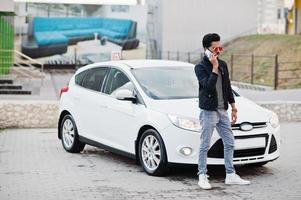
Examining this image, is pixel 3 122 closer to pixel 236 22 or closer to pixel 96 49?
pixel 96 49

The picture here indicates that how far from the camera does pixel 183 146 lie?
26.5 feet

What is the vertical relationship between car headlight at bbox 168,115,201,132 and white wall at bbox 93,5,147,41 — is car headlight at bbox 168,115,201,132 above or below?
below

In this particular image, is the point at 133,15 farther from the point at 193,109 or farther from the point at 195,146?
the point at 195,146

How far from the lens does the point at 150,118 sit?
8.52 meters

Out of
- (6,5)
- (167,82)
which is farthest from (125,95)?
(6,5)

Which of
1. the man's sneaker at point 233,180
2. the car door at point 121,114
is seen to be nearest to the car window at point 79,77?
the car door at point 121,114

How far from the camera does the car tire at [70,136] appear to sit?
10.6 m

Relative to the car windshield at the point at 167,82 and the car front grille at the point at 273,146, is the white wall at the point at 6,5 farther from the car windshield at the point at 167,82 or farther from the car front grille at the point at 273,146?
the car front grille at the point at 273,146

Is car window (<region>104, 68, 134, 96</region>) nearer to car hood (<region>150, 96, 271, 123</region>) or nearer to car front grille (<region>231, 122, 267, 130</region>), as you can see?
car hood (<region>150, 96, 271, 123</region>)

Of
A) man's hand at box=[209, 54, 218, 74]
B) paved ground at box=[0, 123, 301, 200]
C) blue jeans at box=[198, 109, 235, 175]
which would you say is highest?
man's hand at box=[209, 54, 218, 74]

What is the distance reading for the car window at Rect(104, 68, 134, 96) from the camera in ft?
31.2

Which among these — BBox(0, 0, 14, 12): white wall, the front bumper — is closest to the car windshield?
the front bumper

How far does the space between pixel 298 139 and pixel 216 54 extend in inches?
208

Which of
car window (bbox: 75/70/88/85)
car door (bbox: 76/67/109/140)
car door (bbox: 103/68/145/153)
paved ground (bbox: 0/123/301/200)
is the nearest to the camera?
paved ground (bbox: 0/123/301/200)
